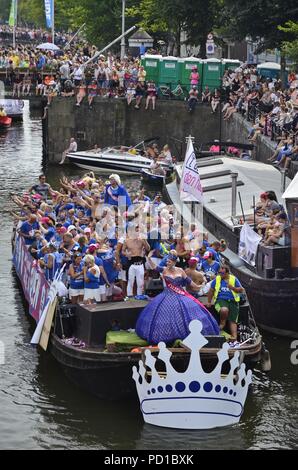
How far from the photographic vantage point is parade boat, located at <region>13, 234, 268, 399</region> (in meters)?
21.5

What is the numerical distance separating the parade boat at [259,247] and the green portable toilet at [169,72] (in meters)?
21.7

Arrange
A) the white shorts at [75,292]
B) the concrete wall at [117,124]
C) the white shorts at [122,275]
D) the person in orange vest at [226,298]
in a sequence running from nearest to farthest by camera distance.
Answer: the person in orange vest at [226,298] < the white shorts at [75,292] < the white shorts at [122,275] < the concrete wall at [117,124]

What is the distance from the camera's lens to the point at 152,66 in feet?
192

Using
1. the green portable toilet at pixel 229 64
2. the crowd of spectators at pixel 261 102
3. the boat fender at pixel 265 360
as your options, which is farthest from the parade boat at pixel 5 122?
the boat fender at pixel 265 360

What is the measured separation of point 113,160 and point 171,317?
100ft

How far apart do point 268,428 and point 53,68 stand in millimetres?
48633

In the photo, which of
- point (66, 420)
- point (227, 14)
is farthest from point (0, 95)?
point (66, 420)

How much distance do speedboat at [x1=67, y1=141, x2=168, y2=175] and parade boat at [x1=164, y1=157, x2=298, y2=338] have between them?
14.6m

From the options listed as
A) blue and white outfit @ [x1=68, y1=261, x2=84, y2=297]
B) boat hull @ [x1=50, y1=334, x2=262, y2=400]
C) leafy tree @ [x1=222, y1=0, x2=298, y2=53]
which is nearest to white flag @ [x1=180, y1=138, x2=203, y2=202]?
blue and white outfit @ [x1=68, y1=261, x2=84, y2=297]

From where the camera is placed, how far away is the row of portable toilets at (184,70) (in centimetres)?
5750

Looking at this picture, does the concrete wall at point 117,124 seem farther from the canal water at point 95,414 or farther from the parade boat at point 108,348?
the parade boat at point 108,348
